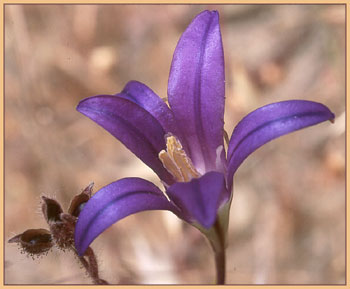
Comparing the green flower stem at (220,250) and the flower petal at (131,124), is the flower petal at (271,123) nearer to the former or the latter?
the green flower stem at (220,250)

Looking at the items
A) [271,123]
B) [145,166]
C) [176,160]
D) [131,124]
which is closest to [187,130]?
[176,160]

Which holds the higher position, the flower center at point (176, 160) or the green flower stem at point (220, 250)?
the flower center at point (176, 160)

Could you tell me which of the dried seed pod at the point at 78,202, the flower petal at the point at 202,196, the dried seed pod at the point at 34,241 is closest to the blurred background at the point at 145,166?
the dried seed pod at the point at 34,241

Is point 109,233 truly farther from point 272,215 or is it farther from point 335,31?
point 335,31

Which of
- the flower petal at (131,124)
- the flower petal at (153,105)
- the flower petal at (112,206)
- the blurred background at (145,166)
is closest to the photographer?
the flower petal at (112,206)

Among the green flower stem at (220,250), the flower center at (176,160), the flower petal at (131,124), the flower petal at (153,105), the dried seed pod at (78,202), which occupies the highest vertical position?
the flower petal at (153,105)

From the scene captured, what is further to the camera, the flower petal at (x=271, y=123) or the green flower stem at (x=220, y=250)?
the green flower stem at (x=220, y=250)

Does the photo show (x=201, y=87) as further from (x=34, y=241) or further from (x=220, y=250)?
(x=34, y=241)

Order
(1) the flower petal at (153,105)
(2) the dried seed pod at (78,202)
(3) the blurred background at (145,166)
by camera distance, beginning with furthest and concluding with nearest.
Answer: (3) the blurred background at (145,166)
(1) the flower petal at (153,105)
(2) the dried seed pod at (78,202)

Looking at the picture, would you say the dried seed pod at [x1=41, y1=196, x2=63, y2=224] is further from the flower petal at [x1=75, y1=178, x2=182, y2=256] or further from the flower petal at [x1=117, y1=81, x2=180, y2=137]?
the flower petal at [x1=117, y1=81, x2=180, y2=137]
